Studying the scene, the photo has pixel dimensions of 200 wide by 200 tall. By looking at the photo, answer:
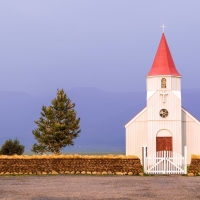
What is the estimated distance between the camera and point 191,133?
50.9m

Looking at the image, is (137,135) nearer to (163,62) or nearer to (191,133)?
(191,133)

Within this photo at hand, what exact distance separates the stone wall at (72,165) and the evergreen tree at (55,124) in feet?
53.2

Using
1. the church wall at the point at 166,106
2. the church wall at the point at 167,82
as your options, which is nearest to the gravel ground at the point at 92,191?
the church wall at the point at 166,106

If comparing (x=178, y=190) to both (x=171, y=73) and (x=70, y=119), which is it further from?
(x=70, y=119)

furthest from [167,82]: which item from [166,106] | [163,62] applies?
[166,106]

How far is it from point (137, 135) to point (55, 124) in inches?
311

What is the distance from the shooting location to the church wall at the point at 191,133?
50750mm

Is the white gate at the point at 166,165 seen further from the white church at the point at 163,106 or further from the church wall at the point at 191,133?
the church wall at the point at 191,133

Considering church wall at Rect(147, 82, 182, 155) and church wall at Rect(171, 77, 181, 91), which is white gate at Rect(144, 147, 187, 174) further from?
church wall at Rect(171, 77, 181, 91)

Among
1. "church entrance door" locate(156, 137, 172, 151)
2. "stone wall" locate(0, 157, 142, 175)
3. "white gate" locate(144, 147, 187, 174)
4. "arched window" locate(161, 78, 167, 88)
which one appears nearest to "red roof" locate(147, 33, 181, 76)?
"arched window" locate(161, 78, 167, 88)

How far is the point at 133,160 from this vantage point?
35.6 metres

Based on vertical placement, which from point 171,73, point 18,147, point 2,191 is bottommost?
point 2,191

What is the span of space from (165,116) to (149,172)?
37.5ft

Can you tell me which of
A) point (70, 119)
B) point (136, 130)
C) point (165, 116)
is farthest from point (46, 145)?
point (165, 116)
